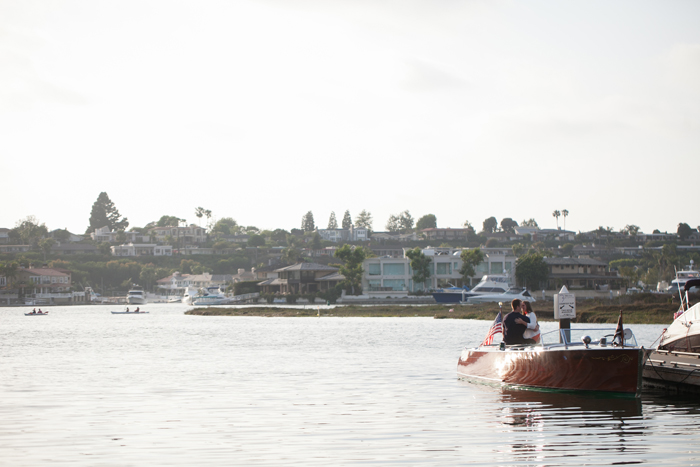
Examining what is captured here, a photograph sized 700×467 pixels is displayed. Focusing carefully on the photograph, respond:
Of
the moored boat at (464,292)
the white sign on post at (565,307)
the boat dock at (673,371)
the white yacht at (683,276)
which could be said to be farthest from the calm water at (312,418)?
the moored boat at (464,292)

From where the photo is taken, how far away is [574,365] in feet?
60.9

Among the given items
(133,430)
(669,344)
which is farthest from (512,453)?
(669,344)

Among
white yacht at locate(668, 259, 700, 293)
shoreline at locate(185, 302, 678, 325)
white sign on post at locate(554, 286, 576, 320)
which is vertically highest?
white yacht at locate(668, 259, 700, 293)

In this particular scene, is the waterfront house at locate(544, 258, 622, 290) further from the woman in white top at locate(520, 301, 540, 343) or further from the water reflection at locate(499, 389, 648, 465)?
the water reflection at locate(499, 389, 648, 465)

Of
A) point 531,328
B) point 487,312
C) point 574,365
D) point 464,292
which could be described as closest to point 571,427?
point 574,365

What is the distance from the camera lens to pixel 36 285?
157 metres

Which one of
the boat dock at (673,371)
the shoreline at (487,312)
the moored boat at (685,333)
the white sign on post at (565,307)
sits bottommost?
the shoreline at (487,312)

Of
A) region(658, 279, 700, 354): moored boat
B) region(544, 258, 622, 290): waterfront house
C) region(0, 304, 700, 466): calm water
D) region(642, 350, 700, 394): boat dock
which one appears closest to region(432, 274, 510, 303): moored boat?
region(544, 258, 622, 290): waterfront house

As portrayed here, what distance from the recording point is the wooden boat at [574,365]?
17.9 metres

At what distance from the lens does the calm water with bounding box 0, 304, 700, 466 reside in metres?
12.7

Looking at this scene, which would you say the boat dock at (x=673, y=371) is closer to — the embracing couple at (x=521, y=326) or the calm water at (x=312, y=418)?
the calm water at (x=312, y=418)

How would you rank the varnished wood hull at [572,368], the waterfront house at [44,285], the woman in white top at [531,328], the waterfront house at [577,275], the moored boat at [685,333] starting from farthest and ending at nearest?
the waterfront house at [44,285]
the waterfront house at [577,275]
the moored boat at [685,333]
the woman in white top at [531,328]
the varnished wood hull at [572,368]

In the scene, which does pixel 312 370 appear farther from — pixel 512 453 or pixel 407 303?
pixel 407 303

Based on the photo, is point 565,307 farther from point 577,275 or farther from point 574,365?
point 577,275
